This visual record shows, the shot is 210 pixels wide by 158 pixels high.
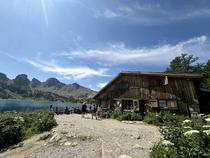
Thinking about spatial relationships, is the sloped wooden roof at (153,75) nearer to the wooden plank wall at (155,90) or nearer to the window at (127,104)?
the wooden plank wall at (155,90)

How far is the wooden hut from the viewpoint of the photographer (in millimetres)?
29391

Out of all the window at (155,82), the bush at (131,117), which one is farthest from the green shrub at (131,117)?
the window at (155,82)

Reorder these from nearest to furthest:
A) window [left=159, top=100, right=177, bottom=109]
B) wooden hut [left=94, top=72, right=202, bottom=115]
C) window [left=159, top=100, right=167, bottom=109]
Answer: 1. wooden hut [left=94, top=72, right=202, bottom=115]
2. window [left=159, top=100, right=177, bottom=109]
3. window [left=159, top=100, right=167, bottom=109]

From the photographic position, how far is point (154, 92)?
→ 31219 mm

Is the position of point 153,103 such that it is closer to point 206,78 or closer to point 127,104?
point 127,104

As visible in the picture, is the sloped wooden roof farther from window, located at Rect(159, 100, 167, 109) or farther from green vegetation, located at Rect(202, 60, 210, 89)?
green vegetation, located at Rect(202, 60, 210, 89)

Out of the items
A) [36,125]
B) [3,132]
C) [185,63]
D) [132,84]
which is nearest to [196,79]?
[132,84]

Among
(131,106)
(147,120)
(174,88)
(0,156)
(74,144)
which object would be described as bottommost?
(0,156)

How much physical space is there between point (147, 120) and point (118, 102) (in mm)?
8876

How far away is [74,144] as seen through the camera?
14.2 m

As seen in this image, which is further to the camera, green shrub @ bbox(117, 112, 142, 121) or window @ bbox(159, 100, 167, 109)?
window @ bbox(159, 100, 167, 109)

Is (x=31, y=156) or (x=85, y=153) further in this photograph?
(x=31, y=156)

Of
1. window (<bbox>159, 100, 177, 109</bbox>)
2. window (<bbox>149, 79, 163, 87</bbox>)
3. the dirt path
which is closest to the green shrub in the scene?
window (<bbox>159, 100, 177, 109</bbox>)

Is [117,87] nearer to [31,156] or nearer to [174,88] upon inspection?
[174,88]
